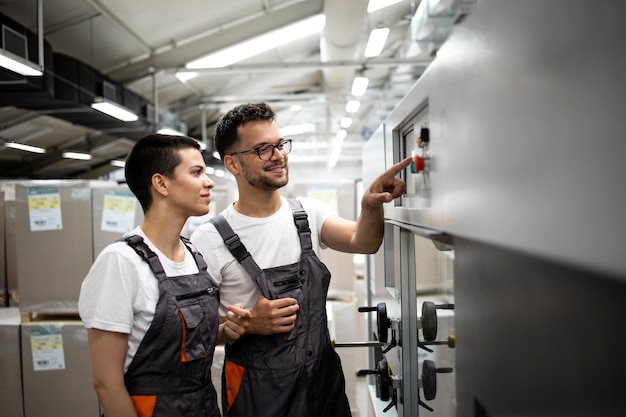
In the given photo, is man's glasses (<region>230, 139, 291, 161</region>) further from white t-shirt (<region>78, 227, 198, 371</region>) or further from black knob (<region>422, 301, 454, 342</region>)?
black knob (<region>422, 301, 454, 342</region>)

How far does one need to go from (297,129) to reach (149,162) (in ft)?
36.2

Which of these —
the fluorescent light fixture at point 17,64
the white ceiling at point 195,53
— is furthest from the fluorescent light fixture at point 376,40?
the fluorescent light fixture at point 17,64

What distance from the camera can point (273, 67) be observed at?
21.6ft

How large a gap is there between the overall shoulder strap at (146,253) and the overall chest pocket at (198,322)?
0.10m

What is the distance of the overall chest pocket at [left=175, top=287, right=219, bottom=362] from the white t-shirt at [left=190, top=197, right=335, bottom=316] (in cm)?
8

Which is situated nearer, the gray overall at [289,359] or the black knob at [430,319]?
the black knob at [430,319]

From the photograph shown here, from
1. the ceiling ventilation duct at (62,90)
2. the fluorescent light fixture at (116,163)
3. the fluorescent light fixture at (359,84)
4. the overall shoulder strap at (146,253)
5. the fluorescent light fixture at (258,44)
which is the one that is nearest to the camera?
the overall shoulder strap at (146,253)

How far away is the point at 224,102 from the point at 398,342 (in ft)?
26.3

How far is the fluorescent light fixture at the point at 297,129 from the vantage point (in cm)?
1221

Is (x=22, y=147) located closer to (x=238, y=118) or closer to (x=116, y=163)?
(x=116, y=163)

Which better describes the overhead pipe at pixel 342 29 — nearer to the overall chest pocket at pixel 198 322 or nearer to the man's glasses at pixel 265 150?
the man's glasses at pixel 265 150

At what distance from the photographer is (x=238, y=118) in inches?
67.6

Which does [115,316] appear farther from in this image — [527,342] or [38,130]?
[38,130]

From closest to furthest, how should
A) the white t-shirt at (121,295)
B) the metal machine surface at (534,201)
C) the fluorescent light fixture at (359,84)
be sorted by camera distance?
the metal machine surface at (534,201) → the white t-shirt at (121,295) → the fluorescent light fixture at (359,84)
